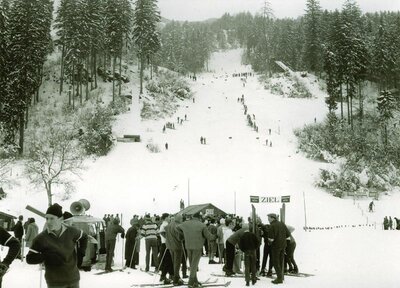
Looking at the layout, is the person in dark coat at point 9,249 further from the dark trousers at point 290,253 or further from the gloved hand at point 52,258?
the dark trousers at point 290,253

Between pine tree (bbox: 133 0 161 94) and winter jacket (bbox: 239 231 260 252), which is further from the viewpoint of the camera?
pine tree (bbox: 133 0 161 94)

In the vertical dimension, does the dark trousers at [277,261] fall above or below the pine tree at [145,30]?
below

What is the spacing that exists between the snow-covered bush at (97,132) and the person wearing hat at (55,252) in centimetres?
4299

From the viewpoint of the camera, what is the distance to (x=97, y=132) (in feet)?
158

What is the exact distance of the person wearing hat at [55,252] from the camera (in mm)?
4965

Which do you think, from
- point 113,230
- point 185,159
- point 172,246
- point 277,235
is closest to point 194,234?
point 172,246

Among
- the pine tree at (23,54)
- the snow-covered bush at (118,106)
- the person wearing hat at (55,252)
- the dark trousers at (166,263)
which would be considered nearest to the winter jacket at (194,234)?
the dark trousers at (166,263)

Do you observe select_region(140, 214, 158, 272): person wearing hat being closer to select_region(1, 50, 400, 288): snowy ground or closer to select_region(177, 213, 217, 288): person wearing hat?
select_region(1, 50, 400, 288): snowy ground

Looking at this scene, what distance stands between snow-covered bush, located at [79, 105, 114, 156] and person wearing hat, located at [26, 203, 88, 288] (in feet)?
141

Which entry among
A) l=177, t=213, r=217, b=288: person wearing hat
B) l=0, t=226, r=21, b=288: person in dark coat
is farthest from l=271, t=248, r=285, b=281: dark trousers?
l=0, t=226, r=21, b=288: person in dark coat

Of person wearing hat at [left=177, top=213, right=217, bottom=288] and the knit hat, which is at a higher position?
the knit hat

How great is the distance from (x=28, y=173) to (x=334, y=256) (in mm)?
30475

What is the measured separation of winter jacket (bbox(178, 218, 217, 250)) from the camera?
10125mm

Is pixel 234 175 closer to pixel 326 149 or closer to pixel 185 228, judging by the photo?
pixel 326 149
